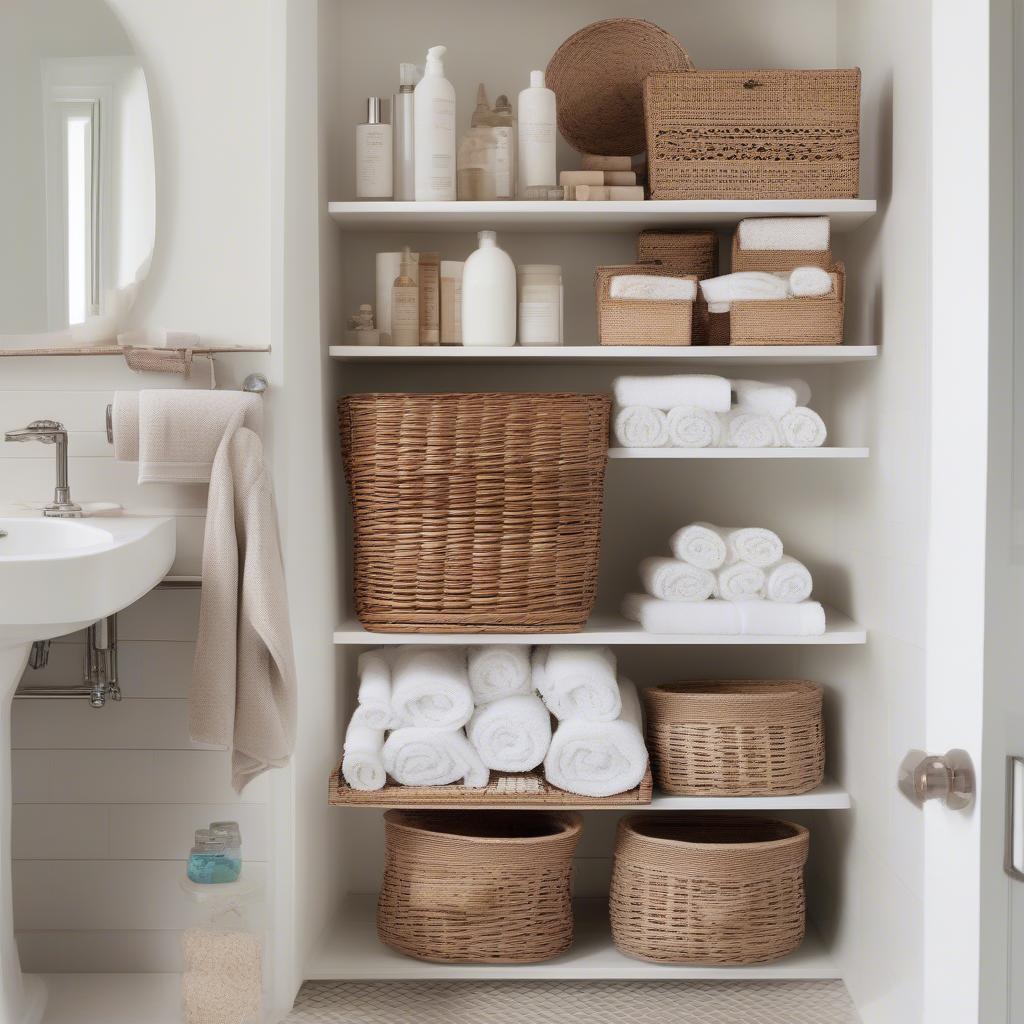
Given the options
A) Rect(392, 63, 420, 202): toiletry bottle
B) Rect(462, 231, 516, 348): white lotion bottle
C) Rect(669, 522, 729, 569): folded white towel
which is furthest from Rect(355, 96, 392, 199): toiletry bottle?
Rect(669, 522, 729, 569): folded white towel

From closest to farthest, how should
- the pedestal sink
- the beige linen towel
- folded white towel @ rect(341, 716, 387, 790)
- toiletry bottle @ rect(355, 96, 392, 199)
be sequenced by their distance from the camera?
the pedestal sink
the beige linen towel
folded white towel @ rect(341, 716, 387, 790)
toiletry bottle @ rect(355, 96, 392, 199)

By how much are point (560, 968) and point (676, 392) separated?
41.8 inches

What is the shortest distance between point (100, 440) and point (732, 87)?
1.30m

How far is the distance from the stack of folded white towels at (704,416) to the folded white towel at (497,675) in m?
0.44

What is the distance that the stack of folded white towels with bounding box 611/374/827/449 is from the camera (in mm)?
1934

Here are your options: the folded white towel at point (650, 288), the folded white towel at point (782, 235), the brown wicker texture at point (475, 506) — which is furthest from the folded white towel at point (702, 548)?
the folded white towel at point (782, 235)

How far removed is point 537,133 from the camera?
1.99 metres

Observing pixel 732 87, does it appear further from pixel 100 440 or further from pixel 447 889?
pixel 447 889

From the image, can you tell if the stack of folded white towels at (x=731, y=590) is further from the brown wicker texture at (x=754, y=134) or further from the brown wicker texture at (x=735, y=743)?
the brown wicker texture at (x=754, y=134)

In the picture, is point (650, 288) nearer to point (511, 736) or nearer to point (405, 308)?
point (405, 308)

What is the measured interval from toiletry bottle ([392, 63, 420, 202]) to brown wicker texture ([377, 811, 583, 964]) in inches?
46.1

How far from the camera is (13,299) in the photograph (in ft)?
6.42

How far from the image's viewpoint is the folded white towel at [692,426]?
1.93 m

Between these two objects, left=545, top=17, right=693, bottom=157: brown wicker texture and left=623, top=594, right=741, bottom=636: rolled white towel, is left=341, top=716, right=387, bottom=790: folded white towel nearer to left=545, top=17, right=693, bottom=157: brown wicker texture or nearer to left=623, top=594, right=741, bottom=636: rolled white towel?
left=623, top=594, right=741, bottom=636: rolled white towel
